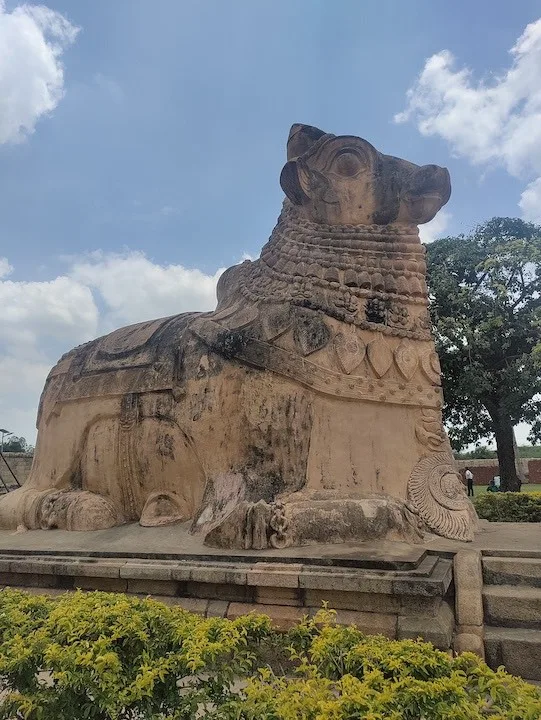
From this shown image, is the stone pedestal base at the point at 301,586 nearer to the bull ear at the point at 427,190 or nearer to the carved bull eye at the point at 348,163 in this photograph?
the bull ear at the point at 427,190

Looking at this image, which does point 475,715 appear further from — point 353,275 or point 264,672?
point 353,275

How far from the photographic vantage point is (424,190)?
5.32m

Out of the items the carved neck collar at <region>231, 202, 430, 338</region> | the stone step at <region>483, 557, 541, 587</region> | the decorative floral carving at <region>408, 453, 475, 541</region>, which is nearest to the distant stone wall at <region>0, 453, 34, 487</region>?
the carved neck collar at <region>231, 202, 430, 338</region>

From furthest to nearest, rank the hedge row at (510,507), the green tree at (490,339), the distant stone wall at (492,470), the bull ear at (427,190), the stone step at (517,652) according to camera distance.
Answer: the distant stone wall at (492,470), the green tree at (490,339), the hedge row at (510,507), the bull ear at (427,190), the stone step at (517,652)

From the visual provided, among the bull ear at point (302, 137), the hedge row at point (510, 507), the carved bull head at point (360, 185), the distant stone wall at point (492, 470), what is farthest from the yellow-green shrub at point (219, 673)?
the distant stone wall at point (492, 470)

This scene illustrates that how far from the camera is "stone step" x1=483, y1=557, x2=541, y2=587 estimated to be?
12.1ft

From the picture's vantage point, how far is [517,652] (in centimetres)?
324

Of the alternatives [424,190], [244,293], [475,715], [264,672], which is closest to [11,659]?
[264,672]

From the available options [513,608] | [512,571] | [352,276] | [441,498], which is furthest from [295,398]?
[513,608]

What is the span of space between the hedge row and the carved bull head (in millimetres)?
8368

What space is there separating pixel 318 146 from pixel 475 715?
16.0 ft

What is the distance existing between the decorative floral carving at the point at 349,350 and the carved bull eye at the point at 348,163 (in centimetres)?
163

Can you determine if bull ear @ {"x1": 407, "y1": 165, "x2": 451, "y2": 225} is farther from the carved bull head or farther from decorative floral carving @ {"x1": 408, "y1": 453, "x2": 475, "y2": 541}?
decorative floral carving @ {"x1": 408, "y1": 453, "x2": 475, "y2": 541}

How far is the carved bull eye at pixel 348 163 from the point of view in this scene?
17.7 feet
